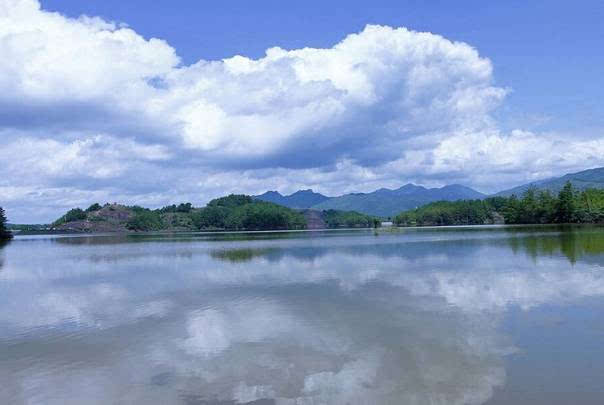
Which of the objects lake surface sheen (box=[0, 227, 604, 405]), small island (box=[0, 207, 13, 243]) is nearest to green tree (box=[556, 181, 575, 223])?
lake surface sheen (box=[0, 227, 604, 405])

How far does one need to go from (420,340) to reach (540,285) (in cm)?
1259

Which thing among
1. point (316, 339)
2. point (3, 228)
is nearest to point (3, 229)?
point (3, 228)

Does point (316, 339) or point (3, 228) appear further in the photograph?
point (3, 228)

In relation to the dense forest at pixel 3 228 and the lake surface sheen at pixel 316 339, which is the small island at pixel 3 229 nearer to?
the dense forest at pixel 3 228

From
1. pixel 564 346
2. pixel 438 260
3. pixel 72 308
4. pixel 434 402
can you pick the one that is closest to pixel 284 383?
pixel 434 402

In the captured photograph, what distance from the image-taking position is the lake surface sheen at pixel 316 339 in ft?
37.6

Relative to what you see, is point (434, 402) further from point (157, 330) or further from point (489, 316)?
A: point (157, 330)

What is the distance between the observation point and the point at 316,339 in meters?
16.2

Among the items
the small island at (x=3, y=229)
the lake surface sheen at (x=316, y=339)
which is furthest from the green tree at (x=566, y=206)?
the small island at (x=3, y=229)

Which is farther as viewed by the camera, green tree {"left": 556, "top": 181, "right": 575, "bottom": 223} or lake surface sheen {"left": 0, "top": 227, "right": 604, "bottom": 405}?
green tree {"left": 556, "top": 181, "right": 575, "bottom": 223}

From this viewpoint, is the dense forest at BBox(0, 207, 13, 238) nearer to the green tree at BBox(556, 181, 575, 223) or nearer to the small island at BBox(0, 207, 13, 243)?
the small island at BBox(0, 207, 13, 243)

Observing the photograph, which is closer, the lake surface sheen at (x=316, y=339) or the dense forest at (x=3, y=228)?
the lake surface sheen at (x=316, y=339)

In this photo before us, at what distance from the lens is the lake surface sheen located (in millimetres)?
11461

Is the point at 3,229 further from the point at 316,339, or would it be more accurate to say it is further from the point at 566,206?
the point at 566,206
